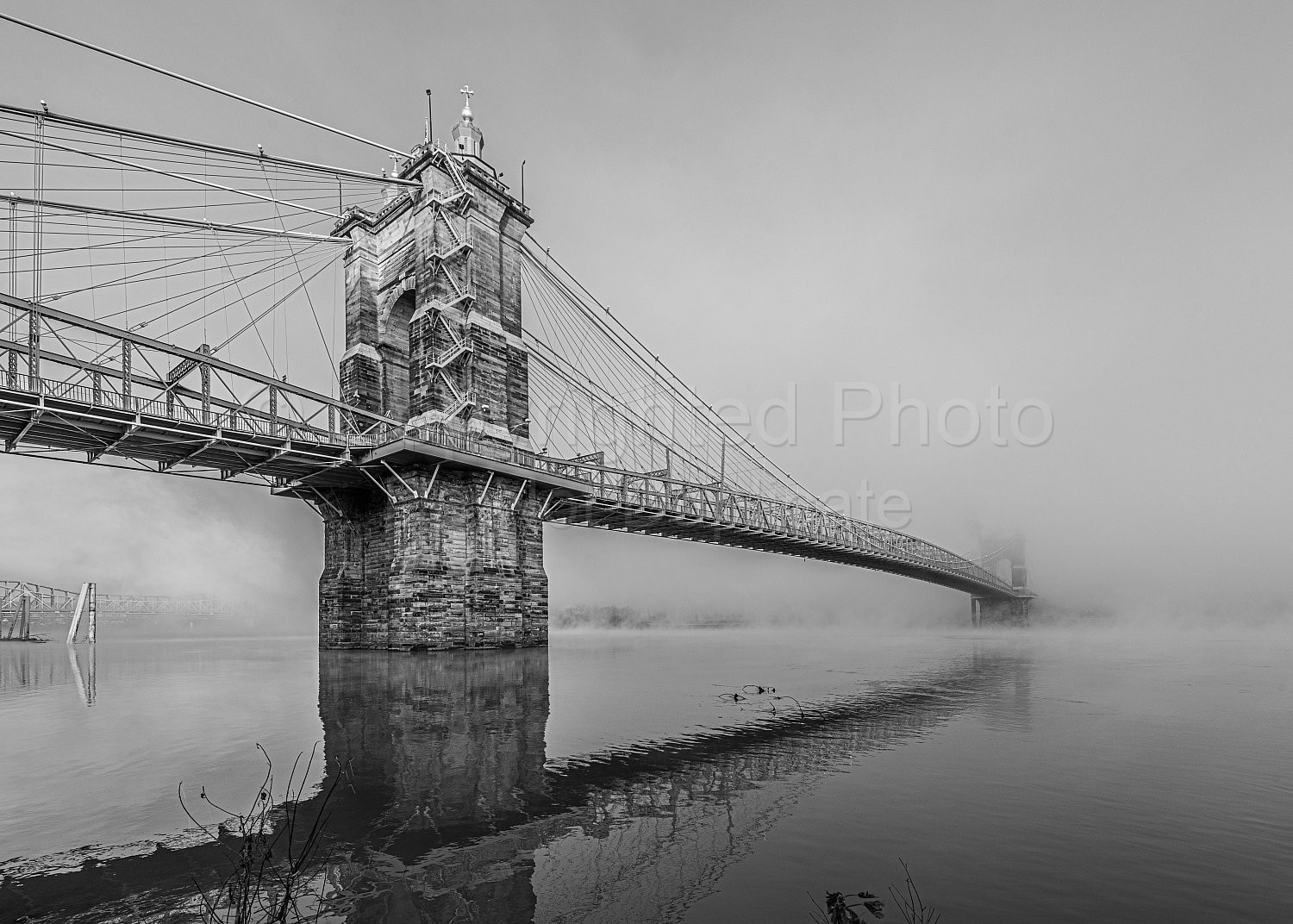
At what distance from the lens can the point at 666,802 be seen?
376 inches

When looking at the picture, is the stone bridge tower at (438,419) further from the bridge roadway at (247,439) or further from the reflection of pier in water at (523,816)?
the reflection of pier in water at (523,816)

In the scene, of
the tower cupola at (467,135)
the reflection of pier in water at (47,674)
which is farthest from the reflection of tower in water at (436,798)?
the tower cupola at (467,135)

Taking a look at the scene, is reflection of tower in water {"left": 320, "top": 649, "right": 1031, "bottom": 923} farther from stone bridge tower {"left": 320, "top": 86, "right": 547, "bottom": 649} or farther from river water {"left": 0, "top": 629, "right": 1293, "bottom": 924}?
stone bridge tower {"left": 320, "top": 86, "right": 547, "bottom": 649}

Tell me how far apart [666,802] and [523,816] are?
1.99m

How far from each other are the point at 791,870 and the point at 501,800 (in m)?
4.27

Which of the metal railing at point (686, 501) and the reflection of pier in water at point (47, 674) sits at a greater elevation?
the metal railing at point (686, 501)

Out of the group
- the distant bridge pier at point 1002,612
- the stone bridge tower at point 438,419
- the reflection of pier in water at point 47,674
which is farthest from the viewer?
the distant bridge pier at point 1002,612

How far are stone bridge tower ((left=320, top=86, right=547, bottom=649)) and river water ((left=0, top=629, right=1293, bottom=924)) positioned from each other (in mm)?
14015

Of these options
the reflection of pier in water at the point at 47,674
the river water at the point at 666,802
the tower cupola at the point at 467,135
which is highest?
the tower cupola at the point at 467,135

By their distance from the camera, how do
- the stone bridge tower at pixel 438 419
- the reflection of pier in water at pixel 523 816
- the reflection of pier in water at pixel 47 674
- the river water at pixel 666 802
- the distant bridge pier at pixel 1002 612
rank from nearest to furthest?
1. the reflection of pier in water at pixel 523 816
2. the river water at pixel 666 802
3. the reflection of pier in water at pixel 47 674
4. the stone bridge tower at pixel 438 419
5. the distant bridge pier at pixel 1002 612

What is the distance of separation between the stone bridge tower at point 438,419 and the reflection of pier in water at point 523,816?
17481 millimetres

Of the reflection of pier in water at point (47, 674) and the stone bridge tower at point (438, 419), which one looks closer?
the reflection of pier in water at point (47, 674)

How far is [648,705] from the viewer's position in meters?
19.5

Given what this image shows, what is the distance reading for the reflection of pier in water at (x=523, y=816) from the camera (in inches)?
253
